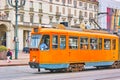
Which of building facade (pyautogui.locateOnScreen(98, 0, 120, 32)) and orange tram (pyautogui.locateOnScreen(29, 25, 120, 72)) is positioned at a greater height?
building facade (pyautogui.locateOnScreen(98, 0, 120, 32))

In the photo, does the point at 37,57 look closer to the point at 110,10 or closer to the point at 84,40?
the point at 84,40

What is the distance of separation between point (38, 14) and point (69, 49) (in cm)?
7765

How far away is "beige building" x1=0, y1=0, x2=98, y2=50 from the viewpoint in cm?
9572

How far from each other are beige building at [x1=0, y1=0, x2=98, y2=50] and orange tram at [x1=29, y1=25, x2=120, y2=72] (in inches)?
2404

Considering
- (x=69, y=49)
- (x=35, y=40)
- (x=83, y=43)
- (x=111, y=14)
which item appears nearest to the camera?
(x=35, y=40)

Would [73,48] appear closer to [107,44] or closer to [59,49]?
[59,49]

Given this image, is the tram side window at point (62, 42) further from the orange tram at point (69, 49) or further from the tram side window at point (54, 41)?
the tram side window at point (54, 41)

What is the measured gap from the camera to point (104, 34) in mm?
31203

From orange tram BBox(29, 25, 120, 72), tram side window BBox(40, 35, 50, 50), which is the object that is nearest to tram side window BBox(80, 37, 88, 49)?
orange tram BBox(29, 25, 120, 72)

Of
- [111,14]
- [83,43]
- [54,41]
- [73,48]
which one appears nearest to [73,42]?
[73,48]

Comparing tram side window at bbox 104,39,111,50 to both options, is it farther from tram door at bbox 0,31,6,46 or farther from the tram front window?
tram door at bbox 0,31,6,46

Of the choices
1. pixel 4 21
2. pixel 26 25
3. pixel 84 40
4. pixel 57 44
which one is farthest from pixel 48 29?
pixel 26 25

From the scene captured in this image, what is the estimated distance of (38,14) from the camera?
105 metres

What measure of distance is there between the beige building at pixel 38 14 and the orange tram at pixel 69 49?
6107 centimetres
